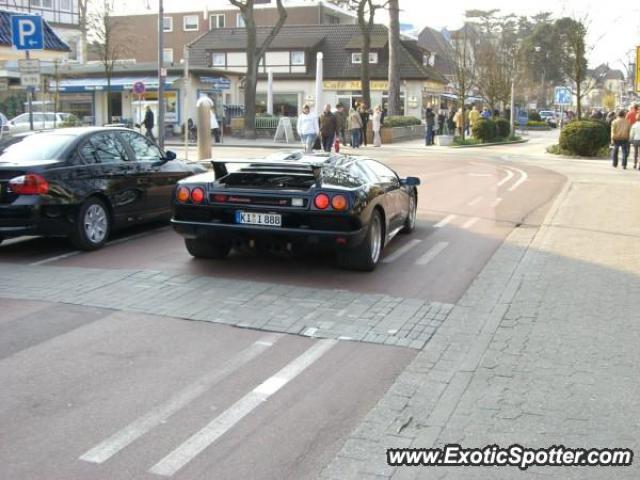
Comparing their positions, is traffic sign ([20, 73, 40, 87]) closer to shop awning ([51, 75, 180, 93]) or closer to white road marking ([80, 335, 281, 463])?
white road marking ([80, 335, 281, 463])

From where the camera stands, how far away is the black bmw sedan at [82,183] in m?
9.14

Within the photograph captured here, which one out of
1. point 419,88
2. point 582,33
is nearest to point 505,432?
point 582,33

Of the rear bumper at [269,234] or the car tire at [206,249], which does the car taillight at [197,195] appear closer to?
the rear bumper at [269,234]

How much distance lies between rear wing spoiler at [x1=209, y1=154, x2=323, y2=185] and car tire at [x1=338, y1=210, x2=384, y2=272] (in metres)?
0.81

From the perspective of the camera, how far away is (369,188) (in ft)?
28.2

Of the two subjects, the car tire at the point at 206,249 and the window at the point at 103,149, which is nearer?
the car tire at the point at 206,249

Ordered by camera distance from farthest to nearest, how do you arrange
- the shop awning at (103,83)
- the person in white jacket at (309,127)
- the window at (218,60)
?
the window at (218,60)
the shop awning at (103,83)
the person in white jacket at (309,127)

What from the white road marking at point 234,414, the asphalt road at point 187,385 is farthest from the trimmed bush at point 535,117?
the white road marking at point 234,414

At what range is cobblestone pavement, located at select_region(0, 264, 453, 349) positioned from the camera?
6.52 m

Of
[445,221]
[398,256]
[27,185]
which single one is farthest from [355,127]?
[27,185]

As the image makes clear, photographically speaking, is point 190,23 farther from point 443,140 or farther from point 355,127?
point 355,127

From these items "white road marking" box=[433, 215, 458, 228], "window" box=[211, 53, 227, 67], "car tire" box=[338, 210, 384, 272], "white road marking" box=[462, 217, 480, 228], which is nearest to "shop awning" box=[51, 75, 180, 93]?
"window" box=[211, 53, 227, 67]

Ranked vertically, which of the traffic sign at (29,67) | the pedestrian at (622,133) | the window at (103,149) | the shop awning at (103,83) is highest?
the shop awning at (103,83)

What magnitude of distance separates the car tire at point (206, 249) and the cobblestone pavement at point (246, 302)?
2.17 ft
